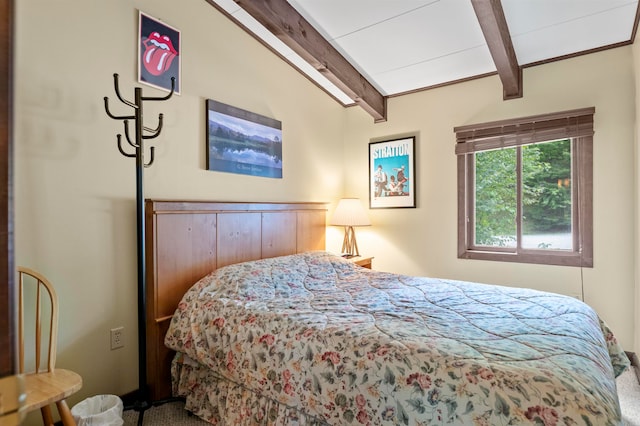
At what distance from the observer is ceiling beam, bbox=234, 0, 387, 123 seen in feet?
7.83

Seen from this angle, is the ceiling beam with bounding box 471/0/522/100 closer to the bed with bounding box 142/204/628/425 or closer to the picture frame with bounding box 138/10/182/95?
the bed with bounding box 142/204/628/425

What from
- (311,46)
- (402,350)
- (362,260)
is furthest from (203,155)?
(402,350)

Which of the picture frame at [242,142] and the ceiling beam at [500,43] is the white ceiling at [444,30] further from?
the picture frame at [242,142]

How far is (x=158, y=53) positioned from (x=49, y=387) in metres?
1.99

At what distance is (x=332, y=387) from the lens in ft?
4.70

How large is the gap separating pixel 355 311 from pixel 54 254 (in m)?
1.65

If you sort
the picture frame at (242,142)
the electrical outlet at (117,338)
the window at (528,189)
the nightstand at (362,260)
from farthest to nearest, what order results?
the nightstand at (362,260) < the window at (528,189) < the picture frame at (242,142) < the electrical outlet at (117,338)

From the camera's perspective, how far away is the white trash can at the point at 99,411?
1.68m

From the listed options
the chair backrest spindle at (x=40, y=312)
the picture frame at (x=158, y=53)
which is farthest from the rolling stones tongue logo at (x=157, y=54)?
the chair backrest spindle at (x=40, y=312)

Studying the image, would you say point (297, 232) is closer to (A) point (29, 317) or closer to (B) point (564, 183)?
(A) point (29, 317)

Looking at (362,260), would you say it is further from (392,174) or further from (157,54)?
(157,54)

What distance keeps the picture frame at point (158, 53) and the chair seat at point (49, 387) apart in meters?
1.72

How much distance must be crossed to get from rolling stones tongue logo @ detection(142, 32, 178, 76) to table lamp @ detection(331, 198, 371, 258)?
2.08 m

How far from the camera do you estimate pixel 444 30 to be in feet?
8.71
